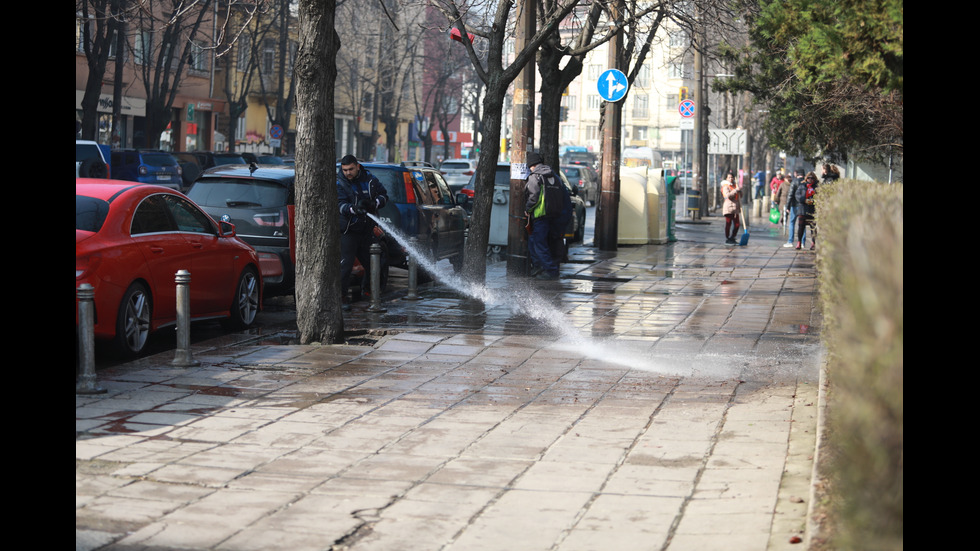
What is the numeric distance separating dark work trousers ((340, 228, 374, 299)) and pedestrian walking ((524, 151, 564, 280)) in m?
4.21

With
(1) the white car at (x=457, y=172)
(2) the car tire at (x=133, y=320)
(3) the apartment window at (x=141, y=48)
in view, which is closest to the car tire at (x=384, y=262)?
(2) the car tire at (x=133, y=320)

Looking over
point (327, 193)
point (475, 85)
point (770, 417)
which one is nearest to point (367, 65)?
point (475, 85)

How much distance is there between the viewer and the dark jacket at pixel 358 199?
13.1 metres

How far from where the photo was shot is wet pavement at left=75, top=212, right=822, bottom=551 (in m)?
5.22

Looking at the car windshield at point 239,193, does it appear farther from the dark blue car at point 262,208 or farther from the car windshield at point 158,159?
the car windshield at point 158,159

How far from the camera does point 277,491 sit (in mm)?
5770

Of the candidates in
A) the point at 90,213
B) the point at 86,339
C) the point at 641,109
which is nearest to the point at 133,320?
the point at 90,213

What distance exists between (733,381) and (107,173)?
19.5m

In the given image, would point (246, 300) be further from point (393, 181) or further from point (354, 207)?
point (393, 181)

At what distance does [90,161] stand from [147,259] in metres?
16.3

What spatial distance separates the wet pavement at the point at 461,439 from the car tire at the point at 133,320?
0.23 m

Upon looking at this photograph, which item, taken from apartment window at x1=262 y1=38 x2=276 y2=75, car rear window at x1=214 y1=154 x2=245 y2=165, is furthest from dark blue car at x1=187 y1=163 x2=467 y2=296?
apartment window at x1=262 y1=38 x2=276 y2=75

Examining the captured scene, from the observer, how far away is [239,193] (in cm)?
1351

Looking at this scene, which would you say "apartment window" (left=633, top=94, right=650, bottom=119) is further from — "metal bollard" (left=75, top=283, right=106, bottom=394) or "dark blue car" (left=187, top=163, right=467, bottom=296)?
"metal bollard" (left=75, top=283, right=106, bottom=394)
